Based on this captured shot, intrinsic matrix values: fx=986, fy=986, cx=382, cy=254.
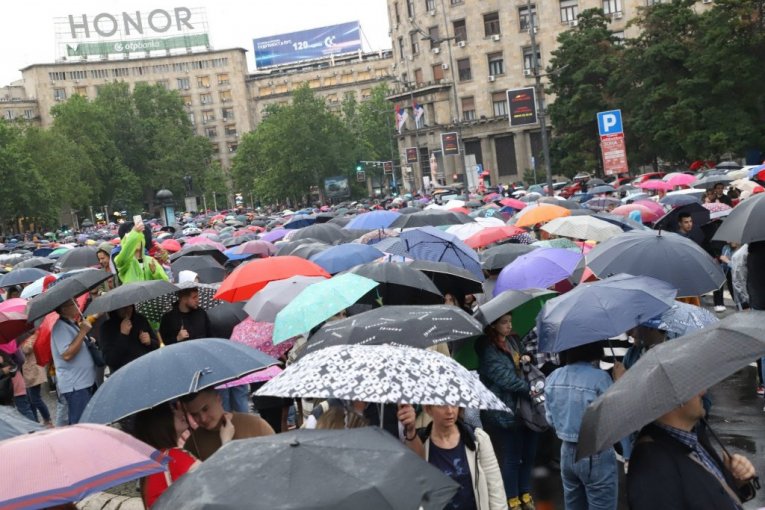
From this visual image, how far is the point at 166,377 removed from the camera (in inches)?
205

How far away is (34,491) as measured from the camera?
11.8 feet

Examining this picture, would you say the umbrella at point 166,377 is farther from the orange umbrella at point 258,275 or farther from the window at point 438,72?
the window at point 438,72

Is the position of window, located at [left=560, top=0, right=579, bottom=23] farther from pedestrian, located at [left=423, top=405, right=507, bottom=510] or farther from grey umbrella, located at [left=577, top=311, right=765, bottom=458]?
grey umbrella, located at [left=577, top=311, right=765, bottom=458]

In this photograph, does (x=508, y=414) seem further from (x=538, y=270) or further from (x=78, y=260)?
(x=78, y=260)

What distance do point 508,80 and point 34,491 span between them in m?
65.7

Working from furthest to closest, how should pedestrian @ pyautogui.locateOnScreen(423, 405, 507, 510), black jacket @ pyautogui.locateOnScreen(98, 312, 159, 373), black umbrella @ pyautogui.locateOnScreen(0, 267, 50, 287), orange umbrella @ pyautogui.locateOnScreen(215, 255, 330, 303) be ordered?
black umbrella @ pyautogui.locateOnScreen(0, 267, 50, 287)
orange umbrella @ pyautogui.locateOnScreen(215, 255, 330, 303)
black jacket @ pyautogui.locateOnScreen(98, 312, 159, 373)
pedestrian @ pyautogui.locateOnScreen(423, 405, 507, 510)

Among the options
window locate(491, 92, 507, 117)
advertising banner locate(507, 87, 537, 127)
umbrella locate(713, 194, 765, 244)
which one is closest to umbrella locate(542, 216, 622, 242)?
umbrella locate(713, 194, 765, 244)

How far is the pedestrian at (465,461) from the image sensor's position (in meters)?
4.90

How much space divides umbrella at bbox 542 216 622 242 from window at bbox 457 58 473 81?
57.7m

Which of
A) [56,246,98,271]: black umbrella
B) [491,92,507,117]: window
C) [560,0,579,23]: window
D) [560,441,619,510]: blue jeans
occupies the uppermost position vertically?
[560,0,579,23]: window

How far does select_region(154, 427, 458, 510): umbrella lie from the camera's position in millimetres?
3109

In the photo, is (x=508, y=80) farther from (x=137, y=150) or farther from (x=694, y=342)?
(x=694, y=342)

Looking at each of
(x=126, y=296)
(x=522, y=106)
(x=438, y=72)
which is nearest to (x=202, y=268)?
(x=126, y=296)

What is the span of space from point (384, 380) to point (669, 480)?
1.35m
